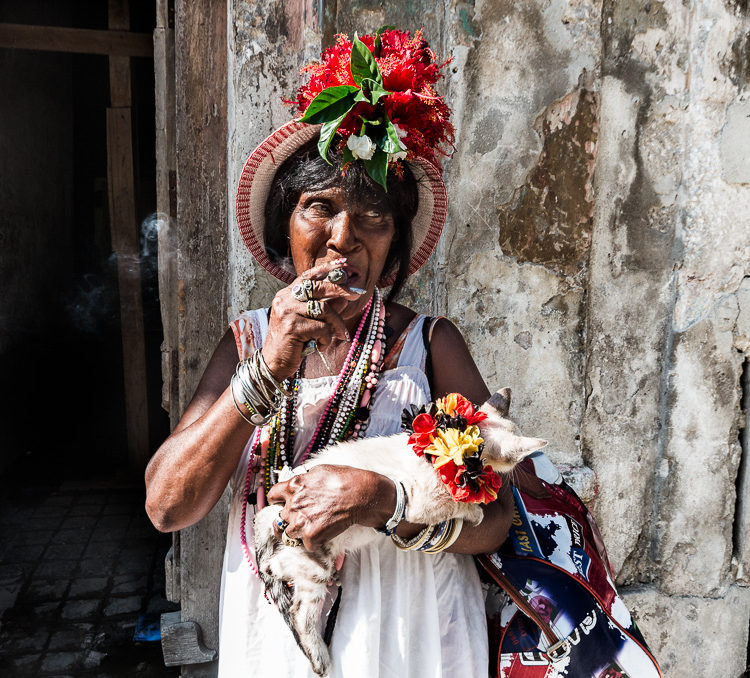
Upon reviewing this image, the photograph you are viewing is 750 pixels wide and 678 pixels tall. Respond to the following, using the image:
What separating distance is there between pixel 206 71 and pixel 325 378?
5.70 feet

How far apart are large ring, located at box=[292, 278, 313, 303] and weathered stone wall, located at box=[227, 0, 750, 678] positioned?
1239 millimetres

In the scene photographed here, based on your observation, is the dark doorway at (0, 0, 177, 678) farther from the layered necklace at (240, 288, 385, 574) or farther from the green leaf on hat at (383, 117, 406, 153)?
the green leaf on hat at (383, 117, 406, 153)

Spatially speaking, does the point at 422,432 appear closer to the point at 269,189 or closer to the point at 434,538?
the point at 434,538

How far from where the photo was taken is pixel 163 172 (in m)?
3.18

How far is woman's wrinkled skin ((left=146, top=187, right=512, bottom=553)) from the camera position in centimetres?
161

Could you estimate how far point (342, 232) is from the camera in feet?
5.98

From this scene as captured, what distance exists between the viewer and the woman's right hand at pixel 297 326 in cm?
A: 161

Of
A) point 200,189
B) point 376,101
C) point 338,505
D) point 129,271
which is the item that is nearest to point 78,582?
point 129,271

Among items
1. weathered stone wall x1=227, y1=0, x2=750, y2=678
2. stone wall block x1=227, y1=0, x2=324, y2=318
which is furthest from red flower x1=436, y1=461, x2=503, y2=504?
stone wall block x1=227, y1=0, x2=324, y2=318

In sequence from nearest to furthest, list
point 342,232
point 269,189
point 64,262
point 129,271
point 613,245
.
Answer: point 342,232 < point 269,189 < point 613,245 < point 129,271 < point 64,262

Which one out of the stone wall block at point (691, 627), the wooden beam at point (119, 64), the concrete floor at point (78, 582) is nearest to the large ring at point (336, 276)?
the stone wall block at point (691, 627)

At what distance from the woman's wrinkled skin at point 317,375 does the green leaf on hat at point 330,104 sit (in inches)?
8.4

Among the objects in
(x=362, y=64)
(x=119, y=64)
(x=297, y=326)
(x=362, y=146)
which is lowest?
(x=297, y=326)

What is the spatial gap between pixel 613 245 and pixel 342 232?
6.10 ft
